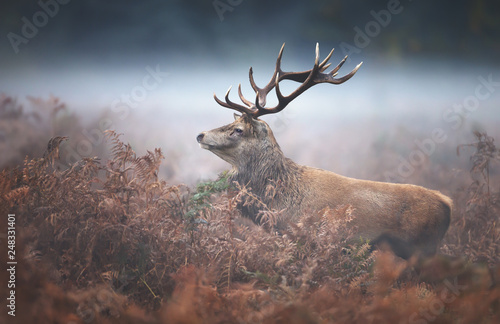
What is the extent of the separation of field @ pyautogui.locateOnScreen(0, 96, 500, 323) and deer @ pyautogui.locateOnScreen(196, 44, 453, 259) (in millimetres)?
355

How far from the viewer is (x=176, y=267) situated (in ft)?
7.20

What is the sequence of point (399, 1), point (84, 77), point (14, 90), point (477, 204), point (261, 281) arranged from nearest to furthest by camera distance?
1. point (261, 281)
2. point (14, 90)
3. point (84, 77)
4. point (477, 204)
5. point (399, 1)

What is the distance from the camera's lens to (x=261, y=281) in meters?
2.20

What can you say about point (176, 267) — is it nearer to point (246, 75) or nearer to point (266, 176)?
point (266, 176)

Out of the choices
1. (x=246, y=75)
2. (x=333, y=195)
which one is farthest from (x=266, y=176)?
(x=246, y=75)

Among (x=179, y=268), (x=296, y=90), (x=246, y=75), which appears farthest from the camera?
(x=246, y=75)

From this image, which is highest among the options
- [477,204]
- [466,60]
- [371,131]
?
[466,60]

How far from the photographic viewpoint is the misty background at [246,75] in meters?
3.32

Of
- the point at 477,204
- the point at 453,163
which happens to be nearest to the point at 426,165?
the point at 453,163

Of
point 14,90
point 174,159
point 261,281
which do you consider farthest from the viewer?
point 174,159

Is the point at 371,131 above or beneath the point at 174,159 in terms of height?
above

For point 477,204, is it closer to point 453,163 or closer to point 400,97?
point 453,163

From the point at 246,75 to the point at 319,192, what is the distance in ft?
5.94

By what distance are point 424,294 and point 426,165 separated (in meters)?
3.15
